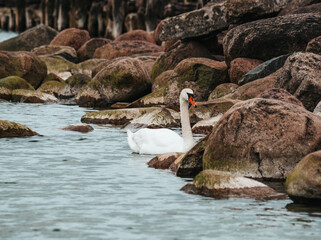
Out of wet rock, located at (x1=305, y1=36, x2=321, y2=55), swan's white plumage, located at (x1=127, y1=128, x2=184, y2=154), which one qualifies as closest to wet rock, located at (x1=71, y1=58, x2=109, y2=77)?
wet rock, located at (x1=305, y1=36, x2=321, y2=55)

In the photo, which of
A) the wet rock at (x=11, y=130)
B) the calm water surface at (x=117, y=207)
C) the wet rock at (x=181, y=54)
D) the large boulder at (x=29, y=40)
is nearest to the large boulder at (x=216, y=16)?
the wet rock at (x=181, y=54)

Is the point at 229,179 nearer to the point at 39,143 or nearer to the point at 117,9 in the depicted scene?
the point at 39,143

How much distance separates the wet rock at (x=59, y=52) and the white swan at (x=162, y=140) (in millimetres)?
21890

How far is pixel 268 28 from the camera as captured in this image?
19.1 meters

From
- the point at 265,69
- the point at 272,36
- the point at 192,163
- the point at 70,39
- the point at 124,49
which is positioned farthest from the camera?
the point at 70,39

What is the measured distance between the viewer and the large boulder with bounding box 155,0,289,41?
67.1 feet

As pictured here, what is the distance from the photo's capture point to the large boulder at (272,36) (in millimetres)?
18688

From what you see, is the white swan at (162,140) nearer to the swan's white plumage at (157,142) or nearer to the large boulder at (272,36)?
the swan's white plumage at (157,142)

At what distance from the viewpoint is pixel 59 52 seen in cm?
3406

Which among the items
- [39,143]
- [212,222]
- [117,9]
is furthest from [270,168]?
[117,9]

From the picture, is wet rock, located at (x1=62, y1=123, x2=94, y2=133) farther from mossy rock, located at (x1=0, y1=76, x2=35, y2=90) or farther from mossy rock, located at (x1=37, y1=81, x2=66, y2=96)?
mossy rock, located at (x1=37, y1=81, x2=66, y2=96)

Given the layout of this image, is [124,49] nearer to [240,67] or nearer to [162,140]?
[240,67]

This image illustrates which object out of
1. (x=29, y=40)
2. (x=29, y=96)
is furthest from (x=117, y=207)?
(x=29, y=40)

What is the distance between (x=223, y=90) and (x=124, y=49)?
43.7 feet
